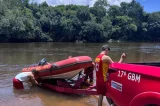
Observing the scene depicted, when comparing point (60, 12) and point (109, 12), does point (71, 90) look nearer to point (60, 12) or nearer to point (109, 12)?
point (60, 12)

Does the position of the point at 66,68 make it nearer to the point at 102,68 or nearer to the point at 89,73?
the point at 89,73

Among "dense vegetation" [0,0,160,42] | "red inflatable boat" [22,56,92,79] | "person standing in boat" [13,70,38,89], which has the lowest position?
"person standing in boat" [13,70,38,89]

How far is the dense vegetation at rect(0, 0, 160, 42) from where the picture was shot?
4372cm

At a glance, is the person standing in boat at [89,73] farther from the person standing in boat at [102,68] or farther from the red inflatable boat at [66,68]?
the person standing in boat at [102,68]

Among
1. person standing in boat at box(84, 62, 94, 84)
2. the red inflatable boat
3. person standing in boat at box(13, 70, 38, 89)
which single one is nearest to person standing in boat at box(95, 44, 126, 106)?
the red inflatable boat

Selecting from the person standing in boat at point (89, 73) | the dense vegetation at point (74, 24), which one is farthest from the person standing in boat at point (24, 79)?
the dense vegetation at point (74, 24)

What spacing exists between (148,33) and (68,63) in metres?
63.9

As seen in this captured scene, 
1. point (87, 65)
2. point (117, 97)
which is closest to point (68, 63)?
point (87, 65)

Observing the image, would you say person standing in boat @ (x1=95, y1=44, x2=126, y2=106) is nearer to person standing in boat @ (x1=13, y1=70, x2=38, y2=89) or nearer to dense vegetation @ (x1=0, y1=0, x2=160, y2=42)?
person standing in boat @ (x1=13, y1=70, x2=38, y2=89)

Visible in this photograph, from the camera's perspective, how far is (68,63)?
Answer: 21.7 feet

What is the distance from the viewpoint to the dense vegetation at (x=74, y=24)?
4372 centimetres

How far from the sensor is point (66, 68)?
665 cm

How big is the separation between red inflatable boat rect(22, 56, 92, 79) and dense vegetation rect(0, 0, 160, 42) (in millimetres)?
36633

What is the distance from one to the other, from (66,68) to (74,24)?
47466mm
